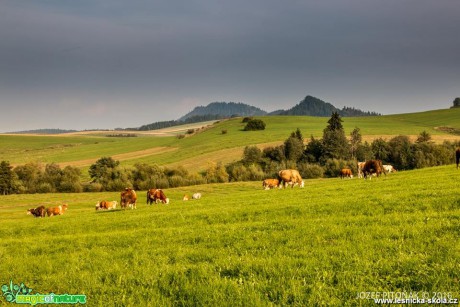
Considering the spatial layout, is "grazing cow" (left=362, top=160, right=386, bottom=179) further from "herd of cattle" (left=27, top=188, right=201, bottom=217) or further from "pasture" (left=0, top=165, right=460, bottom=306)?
"herd of cattle" (left=27, top=188, right=201, bottom=217)

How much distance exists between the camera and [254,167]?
285 feet

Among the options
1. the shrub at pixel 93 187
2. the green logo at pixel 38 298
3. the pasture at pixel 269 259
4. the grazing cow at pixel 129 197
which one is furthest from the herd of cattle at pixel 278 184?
the shrub at pixel 93 187

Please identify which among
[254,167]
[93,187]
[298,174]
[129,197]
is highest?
[298,174]

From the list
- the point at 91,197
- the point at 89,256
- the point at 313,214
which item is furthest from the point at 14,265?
the point at 91,197

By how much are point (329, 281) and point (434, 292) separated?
1922 mm

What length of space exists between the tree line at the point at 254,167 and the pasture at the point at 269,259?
68.9 m

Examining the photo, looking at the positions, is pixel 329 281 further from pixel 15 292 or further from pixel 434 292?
pixel 15 292

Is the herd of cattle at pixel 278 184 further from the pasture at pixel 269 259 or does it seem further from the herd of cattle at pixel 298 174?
the pasture at pixel 269 259

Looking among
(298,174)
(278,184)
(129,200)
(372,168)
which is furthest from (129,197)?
(372,168)

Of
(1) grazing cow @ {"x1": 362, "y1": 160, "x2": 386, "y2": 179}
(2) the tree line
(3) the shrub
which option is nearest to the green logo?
(1) grazing cow @ {"x1": 362, "y1": 160, "x2": 386, "y2": 179}

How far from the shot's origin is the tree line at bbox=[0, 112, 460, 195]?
80375 mm

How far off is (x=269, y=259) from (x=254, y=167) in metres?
78.6

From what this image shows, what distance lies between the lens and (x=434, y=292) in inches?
234

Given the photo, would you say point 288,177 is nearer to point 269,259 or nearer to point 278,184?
point 278,184
